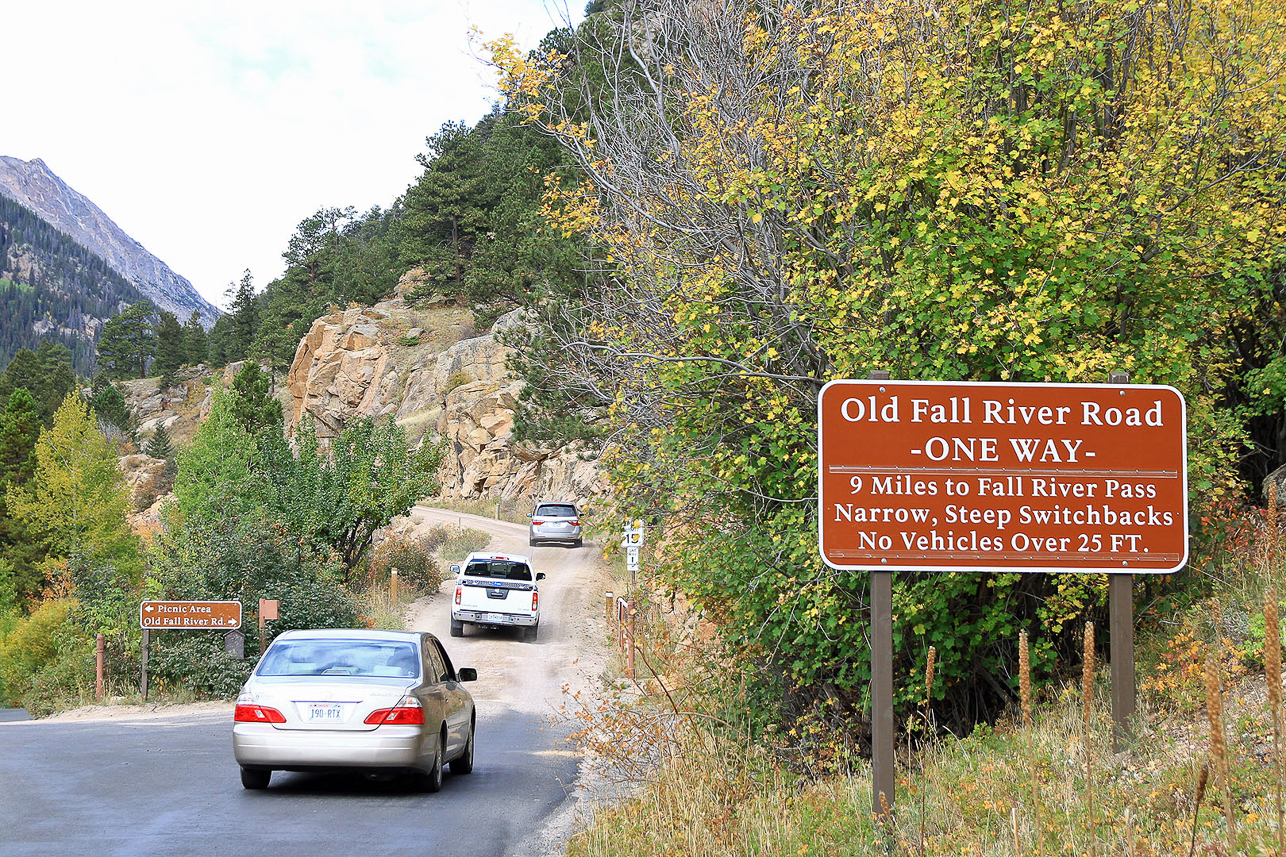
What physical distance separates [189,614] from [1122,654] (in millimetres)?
15540

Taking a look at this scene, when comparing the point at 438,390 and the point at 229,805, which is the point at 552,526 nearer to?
the point at 438,390

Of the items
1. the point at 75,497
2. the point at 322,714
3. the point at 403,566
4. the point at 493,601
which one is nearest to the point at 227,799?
the point at 322,714

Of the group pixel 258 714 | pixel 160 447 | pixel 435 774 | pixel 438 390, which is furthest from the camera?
pixel 160 447

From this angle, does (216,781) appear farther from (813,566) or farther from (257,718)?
(813,566)

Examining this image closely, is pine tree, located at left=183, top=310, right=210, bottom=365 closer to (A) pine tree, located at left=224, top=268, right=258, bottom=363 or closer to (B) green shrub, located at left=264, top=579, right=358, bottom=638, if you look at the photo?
(A) pine tree, located at left=224, top=268, right=258, bottom=363

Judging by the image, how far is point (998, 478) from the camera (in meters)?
6.56

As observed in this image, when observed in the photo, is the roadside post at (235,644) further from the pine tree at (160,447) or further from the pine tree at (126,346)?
the pine tree at (126,346)

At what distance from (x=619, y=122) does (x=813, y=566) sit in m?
5.38

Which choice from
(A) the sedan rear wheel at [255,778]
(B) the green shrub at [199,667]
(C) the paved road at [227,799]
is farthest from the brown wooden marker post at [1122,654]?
(B) the green shrub at [199,667]

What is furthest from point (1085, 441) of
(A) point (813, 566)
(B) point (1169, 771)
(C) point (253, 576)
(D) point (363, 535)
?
(D) point (363, 535)

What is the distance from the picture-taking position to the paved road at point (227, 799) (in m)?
7.74

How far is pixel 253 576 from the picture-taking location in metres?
20.4

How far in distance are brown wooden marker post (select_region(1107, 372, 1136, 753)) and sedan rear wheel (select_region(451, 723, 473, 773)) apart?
6.75m

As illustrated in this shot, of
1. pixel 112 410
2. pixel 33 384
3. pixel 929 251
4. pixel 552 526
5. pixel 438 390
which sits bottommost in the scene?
pixel 552 526
